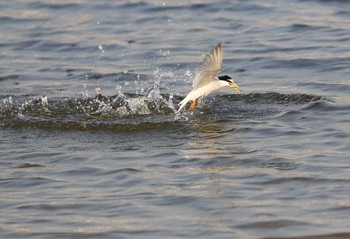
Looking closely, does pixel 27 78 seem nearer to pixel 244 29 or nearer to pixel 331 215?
pixel 244 29

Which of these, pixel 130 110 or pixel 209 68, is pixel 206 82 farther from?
pixel 130 110

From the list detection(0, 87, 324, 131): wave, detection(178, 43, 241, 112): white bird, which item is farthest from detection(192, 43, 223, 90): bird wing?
detection(0, 87, 324, 131): wave

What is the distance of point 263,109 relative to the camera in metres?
10.6

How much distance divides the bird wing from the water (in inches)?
17.5

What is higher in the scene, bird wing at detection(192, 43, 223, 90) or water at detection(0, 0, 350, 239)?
bird wing at detection(192, 43, 223, 90)

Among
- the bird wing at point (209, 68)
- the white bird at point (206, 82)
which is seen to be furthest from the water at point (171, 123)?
Answer: the bird wing at point (209, 68)

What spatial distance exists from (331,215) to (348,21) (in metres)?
8.52

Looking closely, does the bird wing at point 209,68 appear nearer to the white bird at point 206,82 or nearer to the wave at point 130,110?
the white bird at point 206,82

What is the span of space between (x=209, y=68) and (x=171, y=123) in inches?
29.0

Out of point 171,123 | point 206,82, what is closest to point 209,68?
point 206,82

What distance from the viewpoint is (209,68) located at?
10156 millimetres

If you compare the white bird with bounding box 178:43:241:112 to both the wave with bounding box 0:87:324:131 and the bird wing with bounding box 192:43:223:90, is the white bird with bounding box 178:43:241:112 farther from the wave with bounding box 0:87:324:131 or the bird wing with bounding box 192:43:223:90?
the wave with bounding box 0:87:324:131

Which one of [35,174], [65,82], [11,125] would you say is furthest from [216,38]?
[35,174]

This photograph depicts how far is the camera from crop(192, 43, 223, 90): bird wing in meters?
9.74
